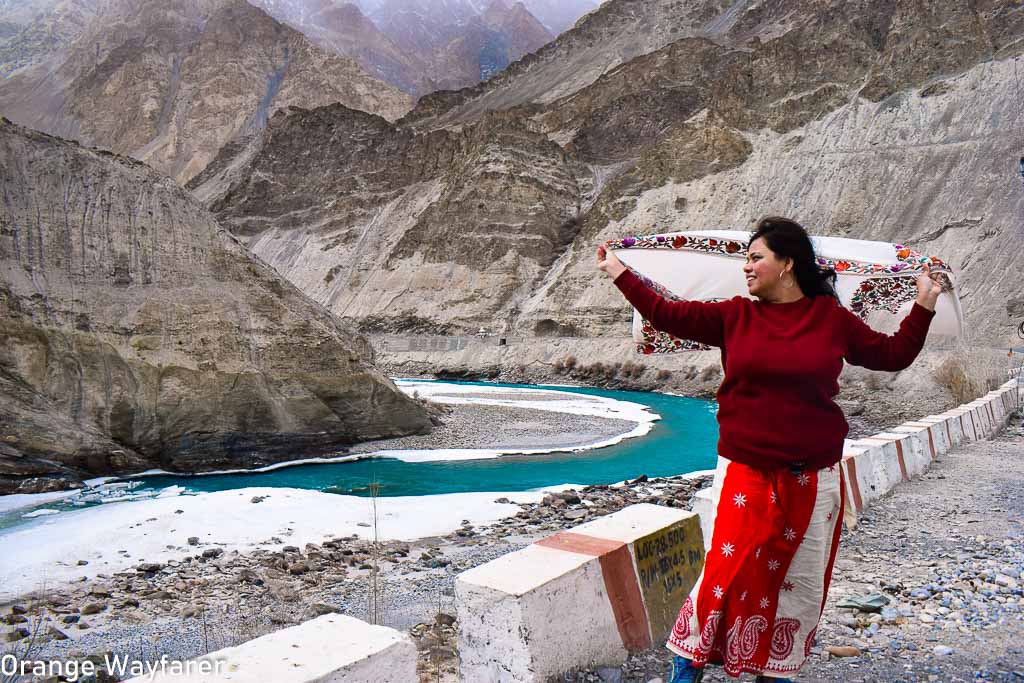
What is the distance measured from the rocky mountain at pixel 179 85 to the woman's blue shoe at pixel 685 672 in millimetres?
96630

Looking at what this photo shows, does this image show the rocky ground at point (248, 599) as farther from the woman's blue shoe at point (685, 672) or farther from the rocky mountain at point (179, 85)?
the rocky mountain at point (179, 85)

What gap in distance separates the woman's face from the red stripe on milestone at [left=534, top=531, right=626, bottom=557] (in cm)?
131

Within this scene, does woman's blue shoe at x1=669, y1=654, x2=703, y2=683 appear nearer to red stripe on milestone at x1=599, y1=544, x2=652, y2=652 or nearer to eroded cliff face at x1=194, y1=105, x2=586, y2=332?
red stripe on milestone at x1=599, y1=544, x2=652, y2=652

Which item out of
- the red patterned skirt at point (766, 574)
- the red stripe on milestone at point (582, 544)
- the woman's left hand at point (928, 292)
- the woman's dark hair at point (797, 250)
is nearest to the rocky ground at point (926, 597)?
the red stripe on milestone at point (582, 544)

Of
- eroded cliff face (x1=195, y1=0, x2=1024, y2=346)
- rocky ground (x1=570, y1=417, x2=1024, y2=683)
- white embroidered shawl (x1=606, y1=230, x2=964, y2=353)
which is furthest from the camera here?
eroded cliff face (x1=195, y1=0, x2=1024, y2=346)

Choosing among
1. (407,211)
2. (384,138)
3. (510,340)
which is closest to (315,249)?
(407,211)

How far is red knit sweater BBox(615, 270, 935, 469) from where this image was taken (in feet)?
7.73

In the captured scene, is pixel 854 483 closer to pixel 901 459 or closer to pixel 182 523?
pixel 901 459

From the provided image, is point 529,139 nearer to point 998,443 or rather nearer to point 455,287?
point 455,287

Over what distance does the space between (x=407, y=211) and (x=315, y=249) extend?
8240mm

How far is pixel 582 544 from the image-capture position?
10.8 ft

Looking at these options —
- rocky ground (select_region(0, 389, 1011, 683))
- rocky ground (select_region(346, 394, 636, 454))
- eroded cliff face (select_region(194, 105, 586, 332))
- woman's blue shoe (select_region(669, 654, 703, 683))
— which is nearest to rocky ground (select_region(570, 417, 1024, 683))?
rocky ground (select_region(0, 389, 1011, 683))

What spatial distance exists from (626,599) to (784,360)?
1451 millimetres

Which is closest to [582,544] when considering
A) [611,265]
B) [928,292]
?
[611,265]
